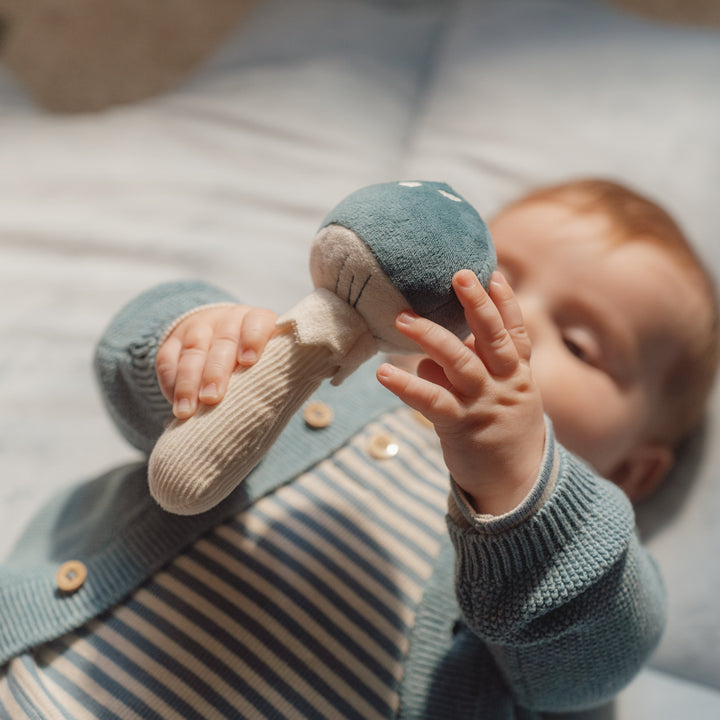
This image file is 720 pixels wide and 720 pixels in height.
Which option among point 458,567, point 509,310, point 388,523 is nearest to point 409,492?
point 388,523

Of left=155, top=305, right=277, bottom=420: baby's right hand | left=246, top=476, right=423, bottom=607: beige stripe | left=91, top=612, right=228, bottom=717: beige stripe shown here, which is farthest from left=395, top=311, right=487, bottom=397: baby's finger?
left=91, top=612, right=228, bottom=717: beige stripe

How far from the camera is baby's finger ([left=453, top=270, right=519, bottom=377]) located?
45cm

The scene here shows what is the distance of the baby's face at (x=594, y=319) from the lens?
28.1 inches

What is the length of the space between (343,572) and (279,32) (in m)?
0.98

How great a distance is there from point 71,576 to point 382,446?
0.29m

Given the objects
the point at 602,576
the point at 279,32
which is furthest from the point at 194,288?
the point at 279,32

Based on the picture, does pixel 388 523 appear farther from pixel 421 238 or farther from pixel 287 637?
pixel 421 238

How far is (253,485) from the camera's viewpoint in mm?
634

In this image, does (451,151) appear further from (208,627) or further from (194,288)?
(208,627)

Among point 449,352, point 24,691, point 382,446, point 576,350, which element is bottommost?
point 24,691

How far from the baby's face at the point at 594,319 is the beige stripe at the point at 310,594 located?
0.84ft

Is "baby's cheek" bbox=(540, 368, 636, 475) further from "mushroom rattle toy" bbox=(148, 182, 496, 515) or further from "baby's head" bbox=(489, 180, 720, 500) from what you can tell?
"mushroom rattle toy" bbox=(148, 182, 496, 515)

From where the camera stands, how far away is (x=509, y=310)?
1.63 feet

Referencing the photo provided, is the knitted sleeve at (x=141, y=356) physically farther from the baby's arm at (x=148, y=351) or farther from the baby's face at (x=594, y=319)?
the baby's face at (x=594, y=319)
